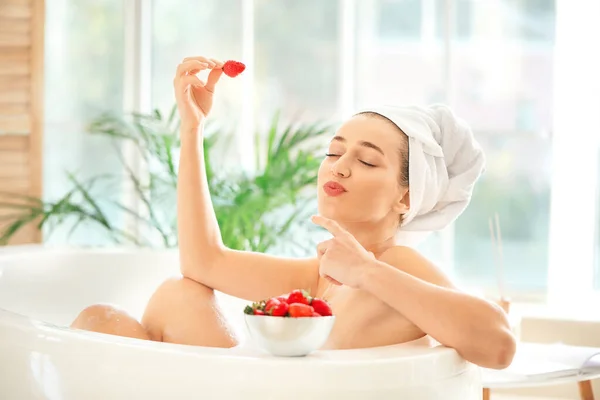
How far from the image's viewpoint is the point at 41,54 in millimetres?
4406

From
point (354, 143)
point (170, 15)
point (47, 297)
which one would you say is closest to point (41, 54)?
point (170, 15)

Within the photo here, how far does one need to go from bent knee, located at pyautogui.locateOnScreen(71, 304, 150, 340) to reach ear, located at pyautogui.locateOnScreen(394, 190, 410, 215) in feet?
1.92

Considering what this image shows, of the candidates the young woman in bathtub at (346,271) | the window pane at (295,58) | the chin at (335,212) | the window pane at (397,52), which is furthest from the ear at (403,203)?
the window pane at (295,58)

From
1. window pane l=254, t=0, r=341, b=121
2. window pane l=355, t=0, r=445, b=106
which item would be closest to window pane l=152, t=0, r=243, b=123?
window pane l=254, t=0, r=341, b=121

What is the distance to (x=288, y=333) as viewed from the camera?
4.60 ft

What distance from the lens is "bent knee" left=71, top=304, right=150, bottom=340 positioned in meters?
1.83

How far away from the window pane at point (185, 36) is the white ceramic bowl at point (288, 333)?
377 centimetres

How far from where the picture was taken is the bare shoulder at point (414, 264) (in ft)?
5.44

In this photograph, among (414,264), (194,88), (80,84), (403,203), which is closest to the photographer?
(414,264)

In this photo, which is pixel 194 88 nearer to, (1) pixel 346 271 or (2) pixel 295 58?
(1) pixel 346 271

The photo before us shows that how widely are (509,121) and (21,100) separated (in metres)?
2.66

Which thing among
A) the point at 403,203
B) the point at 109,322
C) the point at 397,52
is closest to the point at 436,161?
the point at 403,203

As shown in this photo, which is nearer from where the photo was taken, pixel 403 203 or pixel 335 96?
pixel 403 203

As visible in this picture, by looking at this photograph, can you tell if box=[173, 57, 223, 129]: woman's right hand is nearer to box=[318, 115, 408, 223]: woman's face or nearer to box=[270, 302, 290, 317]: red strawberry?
box=[318, 115, 408, 223]: woman's face
